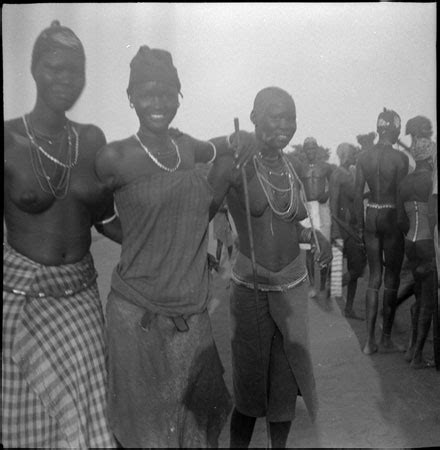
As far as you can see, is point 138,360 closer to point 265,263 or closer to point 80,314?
point 80,314

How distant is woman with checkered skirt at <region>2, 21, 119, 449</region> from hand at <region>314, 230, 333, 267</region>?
105 centimetres

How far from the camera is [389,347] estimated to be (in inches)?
125

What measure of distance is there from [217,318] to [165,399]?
1.57ft

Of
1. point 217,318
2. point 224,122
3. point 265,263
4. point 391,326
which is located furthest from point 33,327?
point 391,326

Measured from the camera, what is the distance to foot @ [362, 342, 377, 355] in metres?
3.15

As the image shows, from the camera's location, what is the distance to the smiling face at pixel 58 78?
8.51ft

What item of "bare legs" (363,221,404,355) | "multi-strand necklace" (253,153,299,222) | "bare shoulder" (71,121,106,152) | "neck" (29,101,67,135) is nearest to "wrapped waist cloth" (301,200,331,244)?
"multi-strand necklace" (253,153,299,222)

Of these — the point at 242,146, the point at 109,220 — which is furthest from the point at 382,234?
the point at 109,220

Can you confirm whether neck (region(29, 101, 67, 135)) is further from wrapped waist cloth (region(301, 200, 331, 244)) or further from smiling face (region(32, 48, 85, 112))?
wrapped waist cloth (region(301, 200, 331, 244))

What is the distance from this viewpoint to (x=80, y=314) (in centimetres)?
267

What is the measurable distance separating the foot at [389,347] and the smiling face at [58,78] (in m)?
2.12

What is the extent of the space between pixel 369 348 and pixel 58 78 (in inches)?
86.4

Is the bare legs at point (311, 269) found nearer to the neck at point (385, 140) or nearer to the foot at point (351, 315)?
the foot at point (351, 315)

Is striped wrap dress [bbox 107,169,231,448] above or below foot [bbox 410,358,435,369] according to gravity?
above
